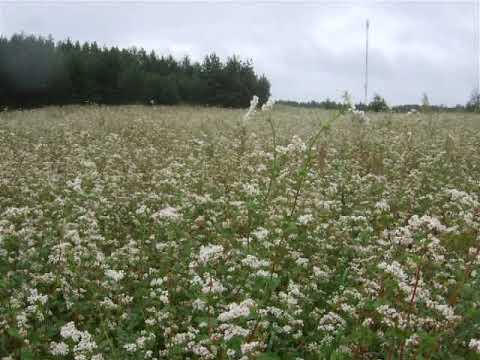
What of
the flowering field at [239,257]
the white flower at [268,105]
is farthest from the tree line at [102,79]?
the white flower at [268,105]

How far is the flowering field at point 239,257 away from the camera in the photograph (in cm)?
351

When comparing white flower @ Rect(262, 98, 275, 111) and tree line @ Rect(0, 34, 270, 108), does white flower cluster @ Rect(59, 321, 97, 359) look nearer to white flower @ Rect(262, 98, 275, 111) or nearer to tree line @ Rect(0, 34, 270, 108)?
white flower @ Rect(262, 98, 275, 111)

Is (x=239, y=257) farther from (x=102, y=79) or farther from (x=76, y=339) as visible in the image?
(x=102, y=79)

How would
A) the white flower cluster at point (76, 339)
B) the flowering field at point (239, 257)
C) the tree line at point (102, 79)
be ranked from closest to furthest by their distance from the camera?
the white flower cluster at point (76, 339) < the flowering field at point (239, 257) < the tree line at point (102, 79)

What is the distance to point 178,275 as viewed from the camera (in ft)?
16.4

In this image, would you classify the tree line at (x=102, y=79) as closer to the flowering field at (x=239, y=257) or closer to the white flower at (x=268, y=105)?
the flowering field at (x=239, y=257)

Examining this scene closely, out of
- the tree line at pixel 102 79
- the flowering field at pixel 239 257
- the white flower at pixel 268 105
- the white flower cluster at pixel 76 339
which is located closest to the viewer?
the white flower cluster at pixel 76 339

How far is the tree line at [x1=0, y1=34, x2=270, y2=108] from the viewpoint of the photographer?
38219mm

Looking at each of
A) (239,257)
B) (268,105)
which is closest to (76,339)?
(239,257)

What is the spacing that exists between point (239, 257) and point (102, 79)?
41053 mm

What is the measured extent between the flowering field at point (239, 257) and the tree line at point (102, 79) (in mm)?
29706

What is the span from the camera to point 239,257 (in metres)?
5.02

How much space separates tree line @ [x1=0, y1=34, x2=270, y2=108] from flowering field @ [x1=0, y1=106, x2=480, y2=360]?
29706 mm

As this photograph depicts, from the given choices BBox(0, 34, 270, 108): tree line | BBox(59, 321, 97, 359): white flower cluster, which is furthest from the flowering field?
BBox(0, 34, 270, 108): tree line
